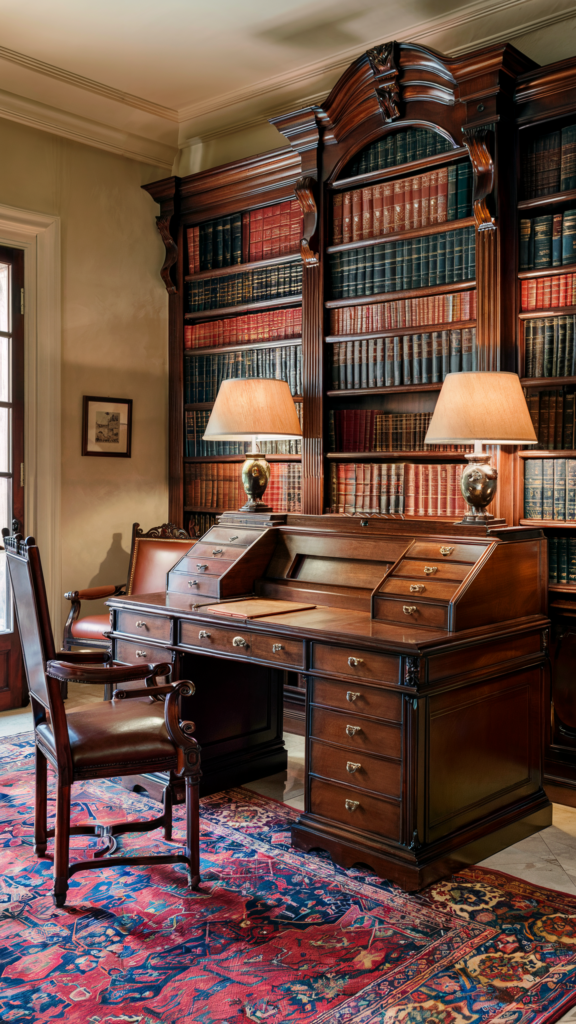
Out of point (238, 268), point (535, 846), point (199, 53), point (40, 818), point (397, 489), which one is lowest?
point (535, 846)

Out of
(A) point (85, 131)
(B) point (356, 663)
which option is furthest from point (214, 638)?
(A) point (85, 131)

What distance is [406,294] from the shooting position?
3.98 metres

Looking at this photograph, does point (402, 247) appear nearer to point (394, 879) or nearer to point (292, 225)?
point (292, 225)

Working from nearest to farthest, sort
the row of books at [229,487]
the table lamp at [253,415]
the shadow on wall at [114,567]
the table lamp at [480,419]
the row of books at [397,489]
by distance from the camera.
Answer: the table lamp at [480,419]
the table lamp at [253,415]
the row of books at [397,489]
the row of books at [229,487]
the shadow on wall at [114,567]

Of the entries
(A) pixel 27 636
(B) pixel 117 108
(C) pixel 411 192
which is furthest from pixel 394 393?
(B) pixel 117 108

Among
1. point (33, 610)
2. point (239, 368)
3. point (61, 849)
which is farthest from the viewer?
point (239, 368)

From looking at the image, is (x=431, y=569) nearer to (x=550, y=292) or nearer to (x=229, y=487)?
(x=550, y=292)

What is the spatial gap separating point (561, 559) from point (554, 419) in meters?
0.61

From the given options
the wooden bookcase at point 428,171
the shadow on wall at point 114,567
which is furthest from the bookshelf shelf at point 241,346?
the shadow on wall at point 114,567

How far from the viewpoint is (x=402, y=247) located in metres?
4.02

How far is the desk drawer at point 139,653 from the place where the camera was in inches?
139

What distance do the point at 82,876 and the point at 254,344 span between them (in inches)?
118

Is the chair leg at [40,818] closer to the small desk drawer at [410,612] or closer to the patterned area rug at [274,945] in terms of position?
the patterned area rug at [274,945]

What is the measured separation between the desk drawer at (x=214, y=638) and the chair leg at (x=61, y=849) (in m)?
0.86
